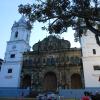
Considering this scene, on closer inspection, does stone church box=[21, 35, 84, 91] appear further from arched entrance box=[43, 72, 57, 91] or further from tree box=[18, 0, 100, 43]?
tree box=[18, 0, 100, 43]

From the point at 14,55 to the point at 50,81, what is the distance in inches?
366

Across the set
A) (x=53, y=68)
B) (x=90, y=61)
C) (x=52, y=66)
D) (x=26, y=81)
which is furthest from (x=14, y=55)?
(x=90, y=61)

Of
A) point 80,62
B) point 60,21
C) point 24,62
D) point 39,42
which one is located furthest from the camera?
point 39,42

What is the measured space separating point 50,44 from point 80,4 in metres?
24.1

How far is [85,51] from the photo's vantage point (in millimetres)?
31156

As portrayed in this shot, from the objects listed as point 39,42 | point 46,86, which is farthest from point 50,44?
point 46,86

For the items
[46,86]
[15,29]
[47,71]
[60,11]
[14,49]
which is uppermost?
[15,29]

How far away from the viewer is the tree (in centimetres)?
1055

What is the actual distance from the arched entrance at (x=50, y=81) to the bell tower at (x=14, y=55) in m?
5.21

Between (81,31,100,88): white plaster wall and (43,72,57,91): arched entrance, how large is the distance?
6166 millimetres

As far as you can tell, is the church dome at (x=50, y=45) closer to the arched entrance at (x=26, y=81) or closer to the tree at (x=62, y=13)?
the arched entrance at (x=26, y=81)

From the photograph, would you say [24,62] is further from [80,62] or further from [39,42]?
[80,62]

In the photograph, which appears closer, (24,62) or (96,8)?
(96,8)

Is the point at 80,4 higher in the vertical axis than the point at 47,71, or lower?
higher
